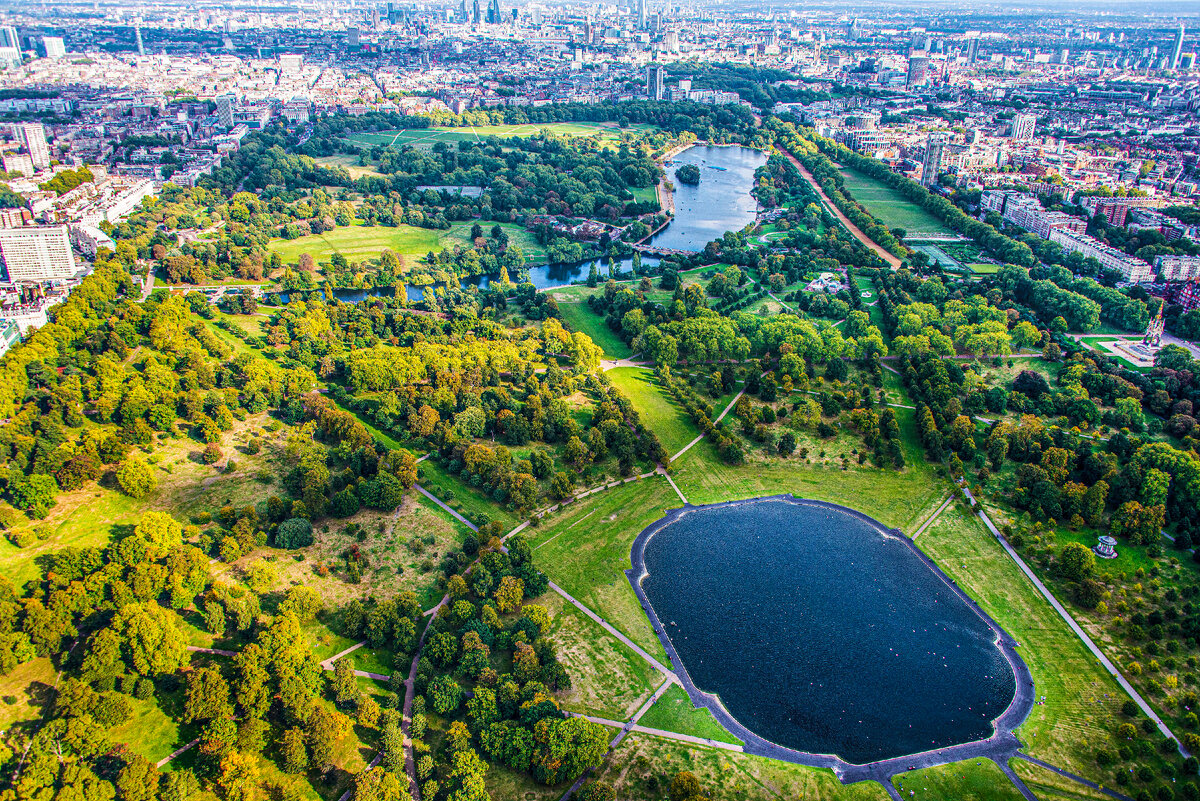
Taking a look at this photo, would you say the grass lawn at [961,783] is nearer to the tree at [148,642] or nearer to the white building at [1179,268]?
the tree at [148,642]

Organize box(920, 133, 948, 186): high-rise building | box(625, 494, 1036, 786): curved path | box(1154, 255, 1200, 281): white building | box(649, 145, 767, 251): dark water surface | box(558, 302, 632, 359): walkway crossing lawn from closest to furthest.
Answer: box(625, 494, 1036, 786): curved path
box(558, 302, 632, 359): walkway crossing lawn
box(1154, 255, 1200, 281): white building
box(649, 145, 767, 251): dark water surface
box(920, 133, 948, 186): high-rise building

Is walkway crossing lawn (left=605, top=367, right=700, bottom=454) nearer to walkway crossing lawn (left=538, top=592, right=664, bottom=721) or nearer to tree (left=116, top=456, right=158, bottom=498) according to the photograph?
walkway crossing lawn (left=538, top=592, right=664, bottom=721)

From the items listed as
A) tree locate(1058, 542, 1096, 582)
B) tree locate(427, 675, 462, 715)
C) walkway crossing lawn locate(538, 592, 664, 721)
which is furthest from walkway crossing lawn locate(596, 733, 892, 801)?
tree locate(1058, 542, 1096, 582)

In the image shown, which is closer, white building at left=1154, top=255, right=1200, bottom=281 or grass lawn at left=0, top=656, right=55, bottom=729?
grass lawn at left=0, top=656, right=55, bottom=729

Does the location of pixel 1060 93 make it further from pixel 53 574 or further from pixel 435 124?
pixel 53 574

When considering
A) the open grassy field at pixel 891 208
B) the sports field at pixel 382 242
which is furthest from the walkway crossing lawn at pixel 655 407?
the open grassy field at pixel 891 208
